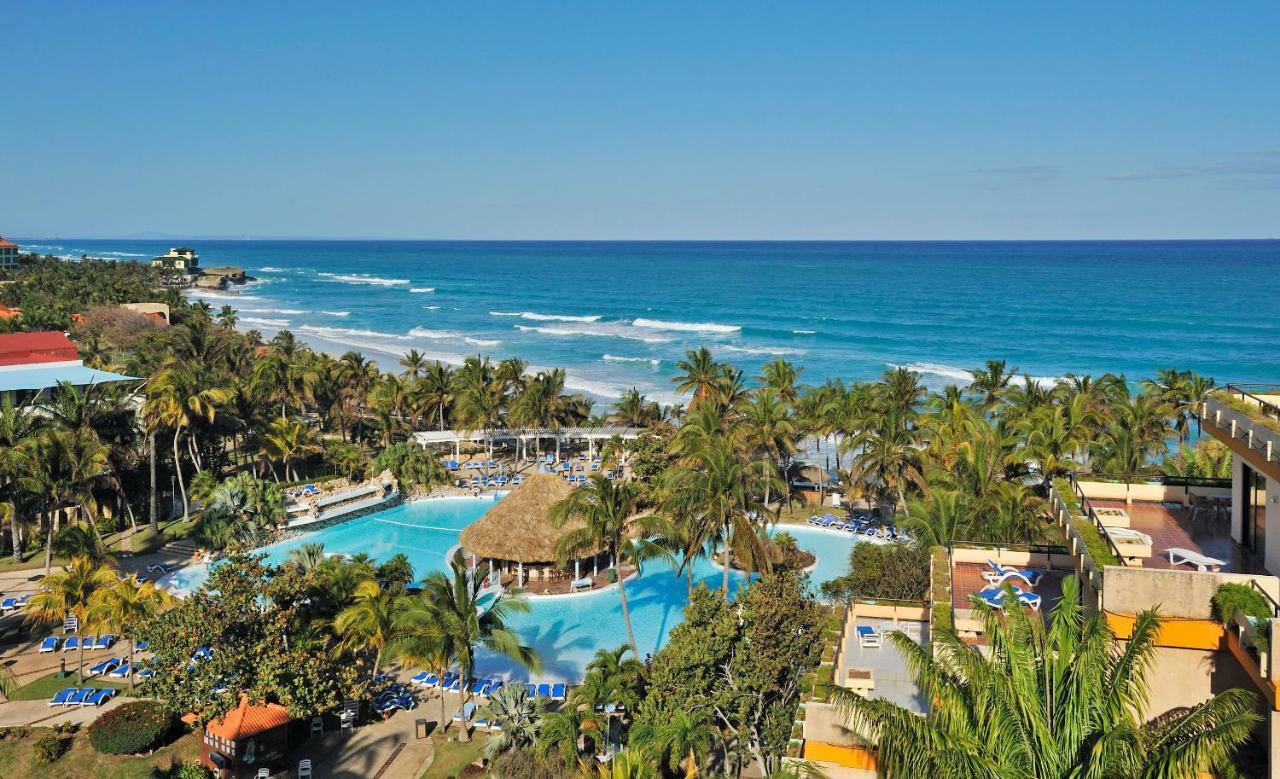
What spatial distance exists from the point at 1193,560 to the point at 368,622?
1526cm

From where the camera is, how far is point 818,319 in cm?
10356

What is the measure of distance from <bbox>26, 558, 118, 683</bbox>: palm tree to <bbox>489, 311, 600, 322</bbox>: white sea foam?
3419 inches

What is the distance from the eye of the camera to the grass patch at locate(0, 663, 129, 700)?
21031 mm

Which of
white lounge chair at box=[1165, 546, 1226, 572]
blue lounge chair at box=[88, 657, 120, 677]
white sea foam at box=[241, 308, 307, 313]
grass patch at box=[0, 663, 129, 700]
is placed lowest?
grass patch at box=[0, 663, 129, 700]

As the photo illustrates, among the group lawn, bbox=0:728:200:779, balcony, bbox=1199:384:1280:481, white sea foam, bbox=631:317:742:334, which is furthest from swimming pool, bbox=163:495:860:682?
white sea foam, bbox=631:317:742:334

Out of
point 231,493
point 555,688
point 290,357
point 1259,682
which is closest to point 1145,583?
point 1259,682

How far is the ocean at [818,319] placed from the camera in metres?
75.2

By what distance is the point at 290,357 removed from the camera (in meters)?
50.9

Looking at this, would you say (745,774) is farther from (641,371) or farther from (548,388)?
(641,371)

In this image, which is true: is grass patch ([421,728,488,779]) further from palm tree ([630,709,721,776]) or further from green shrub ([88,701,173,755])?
green shrub ([88,701,173,755])

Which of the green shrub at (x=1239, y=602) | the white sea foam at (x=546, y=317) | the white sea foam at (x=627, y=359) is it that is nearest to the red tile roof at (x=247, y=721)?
the green shrub at (x=1239, y=602)

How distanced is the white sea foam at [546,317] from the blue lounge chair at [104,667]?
8687cm

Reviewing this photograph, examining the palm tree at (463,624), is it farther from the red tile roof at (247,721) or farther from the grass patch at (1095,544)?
the grass patch at (1095,544)

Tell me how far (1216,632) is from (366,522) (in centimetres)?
2914
